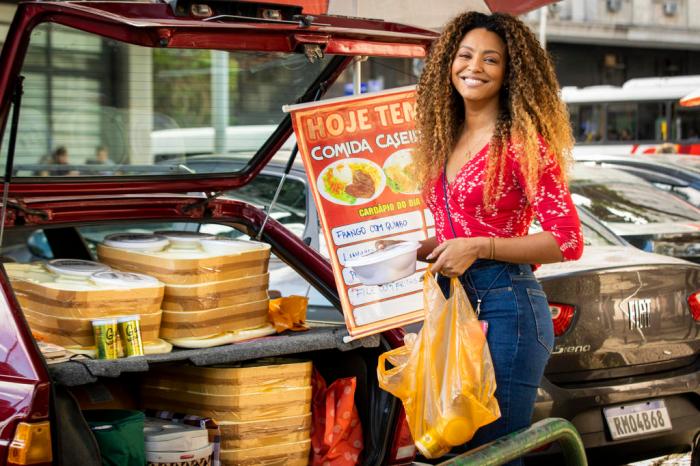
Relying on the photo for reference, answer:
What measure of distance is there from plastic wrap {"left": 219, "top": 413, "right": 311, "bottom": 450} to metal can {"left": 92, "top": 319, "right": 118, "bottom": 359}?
53cm

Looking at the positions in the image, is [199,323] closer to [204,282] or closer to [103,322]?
[204,282]

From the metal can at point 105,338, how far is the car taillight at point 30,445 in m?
0.45

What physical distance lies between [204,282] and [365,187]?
2.41ft

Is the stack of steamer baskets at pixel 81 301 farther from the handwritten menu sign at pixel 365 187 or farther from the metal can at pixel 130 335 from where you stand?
the handwritten menu sign at pixel 365 187

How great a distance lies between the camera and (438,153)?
323 centimetres

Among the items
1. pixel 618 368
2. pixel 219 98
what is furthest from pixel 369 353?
pixel 219 98

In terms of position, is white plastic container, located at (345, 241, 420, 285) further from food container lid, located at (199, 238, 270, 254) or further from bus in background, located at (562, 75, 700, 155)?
bus in background, located at (562, 75, 700, 155)

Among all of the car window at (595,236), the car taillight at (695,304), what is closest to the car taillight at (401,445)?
the car taillight at (695,304)

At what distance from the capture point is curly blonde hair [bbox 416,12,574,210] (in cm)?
301

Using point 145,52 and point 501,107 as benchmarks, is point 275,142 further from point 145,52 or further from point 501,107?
point 145,52

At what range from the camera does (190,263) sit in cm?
374

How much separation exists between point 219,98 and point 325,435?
2.71m

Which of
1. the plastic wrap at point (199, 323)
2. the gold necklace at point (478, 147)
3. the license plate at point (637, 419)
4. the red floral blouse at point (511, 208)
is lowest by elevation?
the license plate at point (637, 419)

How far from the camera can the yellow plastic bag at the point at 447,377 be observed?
116 inches
